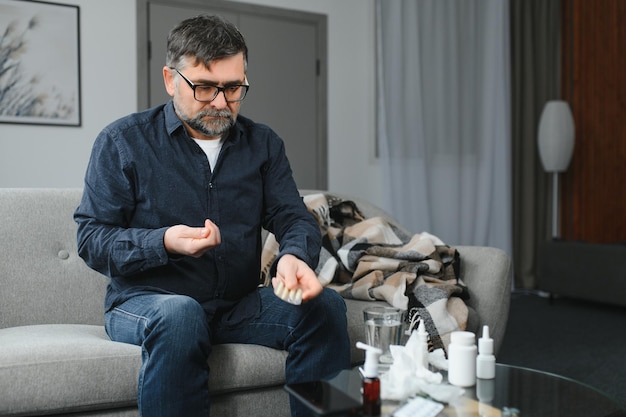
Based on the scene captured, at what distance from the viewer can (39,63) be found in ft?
11.7

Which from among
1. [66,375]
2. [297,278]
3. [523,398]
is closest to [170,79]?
[297,278]

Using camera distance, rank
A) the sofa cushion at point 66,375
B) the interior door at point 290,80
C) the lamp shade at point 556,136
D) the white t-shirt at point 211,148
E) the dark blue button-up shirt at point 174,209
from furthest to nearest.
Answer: the lamp shade at point 556,136
the interior door at point 290,80
the white t-shirt at point 211,148
the dark blue button-up shirt at point 174,209
the sofa cushion at point 66,375

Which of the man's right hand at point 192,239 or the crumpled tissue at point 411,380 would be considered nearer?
the crumpled tissue at point 411,380

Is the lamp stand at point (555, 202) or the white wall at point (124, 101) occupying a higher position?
the white wall at point (124, 101)

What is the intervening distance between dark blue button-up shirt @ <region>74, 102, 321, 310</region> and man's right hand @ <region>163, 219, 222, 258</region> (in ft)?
0.22

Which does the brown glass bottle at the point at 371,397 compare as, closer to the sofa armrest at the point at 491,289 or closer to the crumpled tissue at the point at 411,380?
the crumpled tissue at the point at 411,380

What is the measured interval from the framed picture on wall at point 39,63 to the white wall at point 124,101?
5 centimetres

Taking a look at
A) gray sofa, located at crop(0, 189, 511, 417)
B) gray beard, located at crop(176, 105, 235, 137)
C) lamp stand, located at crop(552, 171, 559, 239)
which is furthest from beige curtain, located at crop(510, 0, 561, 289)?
gray beard, located at crop(176, 105, 235, 137)

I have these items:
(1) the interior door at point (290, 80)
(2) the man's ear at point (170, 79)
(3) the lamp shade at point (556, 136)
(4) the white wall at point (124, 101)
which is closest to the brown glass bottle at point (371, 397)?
(2) the man's ear at point (170, 79)

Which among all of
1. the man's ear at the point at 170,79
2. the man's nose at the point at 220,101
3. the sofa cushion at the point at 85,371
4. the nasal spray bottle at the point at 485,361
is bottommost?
the sofa cushion at the point at 85,371

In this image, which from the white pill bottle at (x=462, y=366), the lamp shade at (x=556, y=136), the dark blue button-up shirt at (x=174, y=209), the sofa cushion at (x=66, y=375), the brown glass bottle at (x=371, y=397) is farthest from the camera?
the lamp shade at (x=556, y=136)

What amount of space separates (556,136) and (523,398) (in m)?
3.61

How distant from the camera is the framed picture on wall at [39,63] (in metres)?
3.48

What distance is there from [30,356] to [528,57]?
13.7 ft
